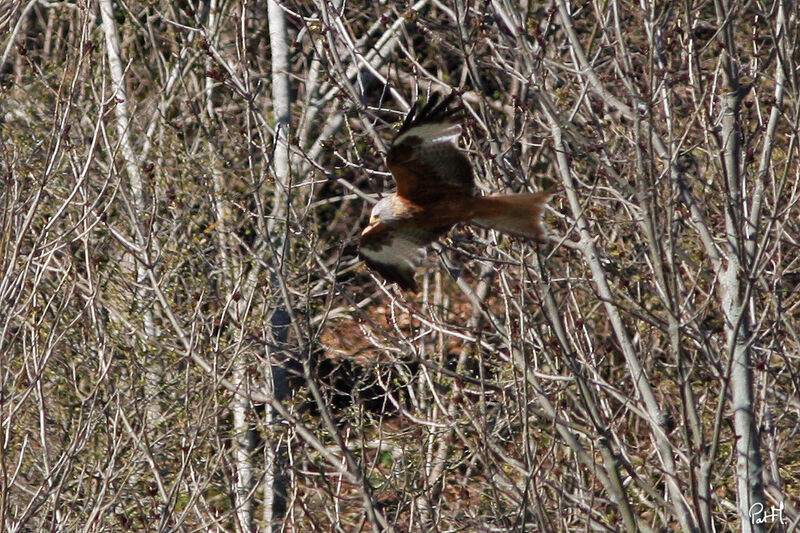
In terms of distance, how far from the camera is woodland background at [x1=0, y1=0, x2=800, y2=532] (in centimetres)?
449

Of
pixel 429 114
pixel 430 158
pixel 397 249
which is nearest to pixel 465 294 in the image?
pixel 397 249

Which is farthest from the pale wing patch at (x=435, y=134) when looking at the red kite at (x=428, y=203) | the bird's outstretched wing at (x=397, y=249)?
the bird's outstretched wing at (x=397, y=249)

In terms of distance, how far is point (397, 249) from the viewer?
5.39 meters

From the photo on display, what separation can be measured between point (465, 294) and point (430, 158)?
94 centimetres

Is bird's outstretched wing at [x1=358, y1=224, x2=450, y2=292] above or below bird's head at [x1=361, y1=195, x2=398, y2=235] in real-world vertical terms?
below

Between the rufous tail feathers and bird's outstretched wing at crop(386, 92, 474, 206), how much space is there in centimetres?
19

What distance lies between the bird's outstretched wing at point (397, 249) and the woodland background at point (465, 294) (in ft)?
0.56

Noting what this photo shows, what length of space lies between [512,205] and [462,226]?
84cm

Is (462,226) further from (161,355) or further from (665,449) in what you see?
(161,355)

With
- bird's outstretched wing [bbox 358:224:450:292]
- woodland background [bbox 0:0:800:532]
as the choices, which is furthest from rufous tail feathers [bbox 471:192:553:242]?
bird's outstretched wing [bbox 358:224:450:292]

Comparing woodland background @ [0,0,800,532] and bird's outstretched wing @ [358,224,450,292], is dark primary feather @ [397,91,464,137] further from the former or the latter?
bird's outstretched wing @ [358,224,450,292]

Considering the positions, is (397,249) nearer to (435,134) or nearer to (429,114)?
(435,134)

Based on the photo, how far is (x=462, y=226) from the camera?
221 inches

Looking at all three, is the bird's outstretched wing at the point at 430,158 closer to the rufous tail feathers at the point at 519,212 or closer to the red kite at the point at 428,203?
the red kite at the point at 428,203
